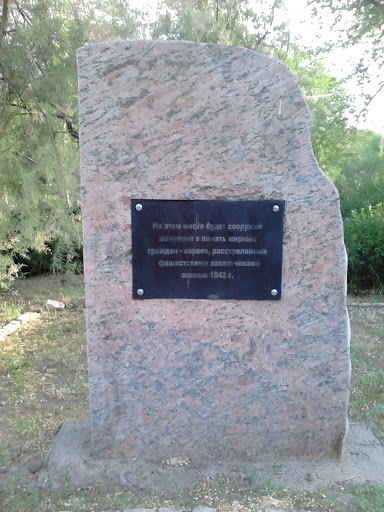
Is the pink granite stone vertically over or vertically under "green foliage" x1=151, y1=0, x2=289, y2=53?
under

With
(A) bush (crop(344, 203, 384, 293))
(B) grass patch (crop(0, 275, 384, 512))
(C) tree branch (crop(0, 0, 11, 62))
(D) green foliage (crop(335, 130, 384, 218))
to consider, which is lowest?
(B) grass patch (crop(0, 275, 384, 512))

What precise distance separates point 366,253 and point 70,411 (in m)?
4.53

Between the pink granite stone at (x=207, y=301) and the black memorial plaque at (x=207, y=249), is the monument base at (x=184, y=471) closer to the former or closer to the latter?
the pink granite stone at (x=207, y=301)

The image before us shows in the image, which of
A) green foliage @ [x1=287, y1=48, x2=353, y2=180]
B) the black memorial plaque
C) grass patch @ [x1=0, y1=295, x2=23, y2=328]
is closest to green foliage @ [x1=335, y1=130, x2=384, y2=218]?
green foliage @ [x1=287, y1=48, x2=353, y2=180]

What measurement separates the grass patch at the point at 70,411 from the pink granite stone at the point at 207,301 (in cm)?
29

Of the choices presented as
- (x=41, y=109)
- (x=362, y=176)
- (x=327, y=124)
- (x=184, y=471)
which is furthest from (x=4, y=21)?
(x=362, y=176)

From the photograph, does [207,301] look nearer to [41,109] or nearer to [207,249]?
[207,249]

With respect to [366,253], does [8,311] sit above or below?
below

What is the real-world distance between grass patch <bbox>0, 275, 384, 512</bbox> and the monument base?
45 mm

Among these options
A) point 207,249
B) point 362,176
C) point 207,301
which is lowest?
point 207,301

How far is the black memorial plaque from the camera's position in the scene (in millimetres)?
2211

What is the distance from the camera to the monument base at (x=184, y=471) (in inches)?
85.4

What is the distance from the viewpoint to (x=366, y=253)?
618 cm

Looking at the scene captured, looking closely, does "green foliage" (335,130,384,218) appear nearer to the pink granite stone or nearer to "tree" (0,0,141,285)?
"tree" (0,0,141,285)
